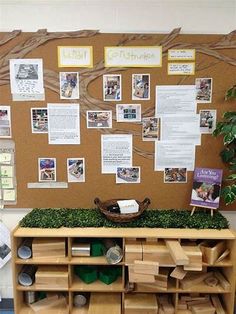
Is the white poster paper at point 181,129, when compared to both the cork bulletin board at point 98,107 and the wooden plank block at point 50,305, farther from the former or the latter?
the wooden plank block at point 50,305

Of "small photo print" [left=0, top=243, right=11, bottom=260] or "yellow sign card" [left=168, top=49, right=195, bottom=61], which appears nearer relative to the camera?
"yellow sign card" [left=168, top=49, right=195, bottom=61]

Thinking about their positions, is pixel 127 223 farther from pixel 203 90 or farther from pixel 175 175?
pixel 203 90

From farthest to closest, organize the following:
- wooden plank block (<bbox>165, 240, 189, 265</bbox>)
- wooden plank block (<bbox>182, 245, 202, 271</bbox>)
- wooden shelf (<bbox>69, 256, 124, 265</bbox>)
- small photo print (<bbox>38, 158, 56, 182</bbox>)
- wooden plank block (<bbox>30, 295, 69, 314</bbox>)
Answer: small photo print (<bbox>38, 158, 56, 182</bbox>)
wooden plank block (<bbox>30, 295, 69, 314</bbox>)
wooden shelf (<bbox>69, 256, 124, 265</bbox>)
wooden plank block (<bbox>182, 245, 202, 271</bbox>)
wooden plank block (<bbox>165, 240, 189, 265</bbox>)

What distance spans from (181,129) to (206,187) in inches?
17.3

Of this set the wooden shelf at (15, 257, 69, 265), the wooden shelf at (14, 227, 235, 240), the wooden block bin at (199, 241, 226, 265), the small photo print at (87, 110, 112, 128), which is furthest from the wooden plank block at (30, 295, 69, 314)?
the small photo print at (87, 110, 112, 128)

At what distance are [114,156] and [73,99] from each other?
0.49 meters

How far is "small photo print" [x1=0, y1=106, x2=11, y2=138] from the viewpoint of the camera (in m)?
1.97

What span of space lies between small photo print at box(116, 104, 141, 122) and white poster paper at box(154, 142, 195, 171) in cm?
24

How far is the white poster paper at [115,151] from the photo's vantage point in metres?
1.99

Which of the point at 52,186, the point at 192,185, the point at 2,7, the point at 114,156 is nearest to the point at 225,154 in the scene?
the point at 192,185

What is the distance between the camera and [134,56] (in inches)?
74.9

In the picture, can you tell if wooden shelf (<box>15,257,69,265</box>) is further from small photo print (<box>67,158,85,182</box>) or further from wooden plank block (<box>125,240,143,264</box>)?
small photo print (<box>67,158,85,182</box>)

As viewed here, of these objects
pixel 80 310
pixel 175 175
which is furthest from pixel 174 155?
pixel 80 310

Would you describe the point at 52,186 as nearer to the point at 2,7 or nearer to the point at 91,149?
the point at 91,149
